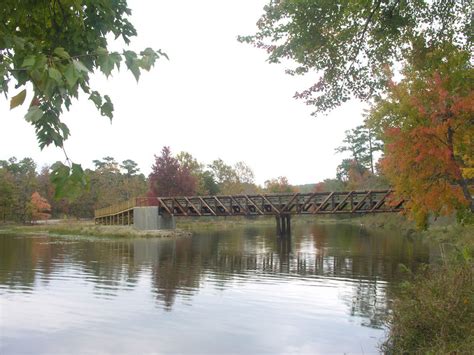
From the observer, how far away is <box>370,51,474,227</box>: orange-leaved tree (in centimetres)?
1259

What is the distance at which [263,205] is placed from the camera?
3481 cm

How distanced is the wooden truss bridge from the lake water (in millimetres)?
12902

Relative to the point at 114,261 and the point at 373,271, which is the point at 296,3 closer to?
the point at 373,271

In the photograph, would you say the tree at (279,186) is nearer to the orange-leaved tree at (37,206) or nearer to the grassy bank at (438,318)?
the orange-leaved tree at (37,206)

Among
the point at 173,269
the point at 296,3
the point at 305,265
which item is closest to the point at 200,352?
the point at 296,3

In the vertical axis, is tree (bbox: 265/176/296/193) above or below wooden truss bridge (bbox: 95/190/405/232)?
above

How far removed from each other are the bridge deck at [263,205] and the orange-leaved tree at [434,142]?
600 inches

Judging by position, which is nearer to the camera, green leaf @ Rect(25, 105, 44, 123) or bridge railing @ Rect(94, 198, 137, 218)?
green leaf @ Rect(25, 105, 44, 123)

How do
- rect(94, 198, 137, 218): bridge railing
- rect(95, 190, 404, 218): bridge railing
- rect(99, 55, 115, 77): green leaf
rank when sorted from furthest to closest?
rect(94, 198, 137, 218): bridge railing
rect(95, 190, 404, 218): bridge railing
rect(99, 55, 115, 77): green leaf

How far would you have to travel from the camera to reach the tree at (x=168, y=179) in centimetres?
5547

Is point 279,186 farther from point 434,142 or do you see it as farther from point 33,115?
point 33,115

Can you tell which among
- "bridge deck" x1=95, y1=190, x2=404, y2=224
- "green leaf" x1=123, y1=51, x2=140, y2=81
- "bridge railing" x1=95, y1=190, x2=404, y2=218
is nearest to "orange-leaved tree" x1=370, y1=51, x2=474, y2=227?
"green leaf" x1=123, y1=51, x2=140, y2=81

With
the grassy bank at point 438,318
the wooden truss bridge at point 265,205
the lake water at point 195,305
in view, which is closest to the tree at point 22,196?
the wooden truss bridge at point 265,205

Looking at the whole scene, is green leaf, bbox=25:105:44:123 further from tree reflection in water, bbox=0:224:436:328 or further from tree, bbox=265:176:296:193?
tree, bbox=265:176:296:193
